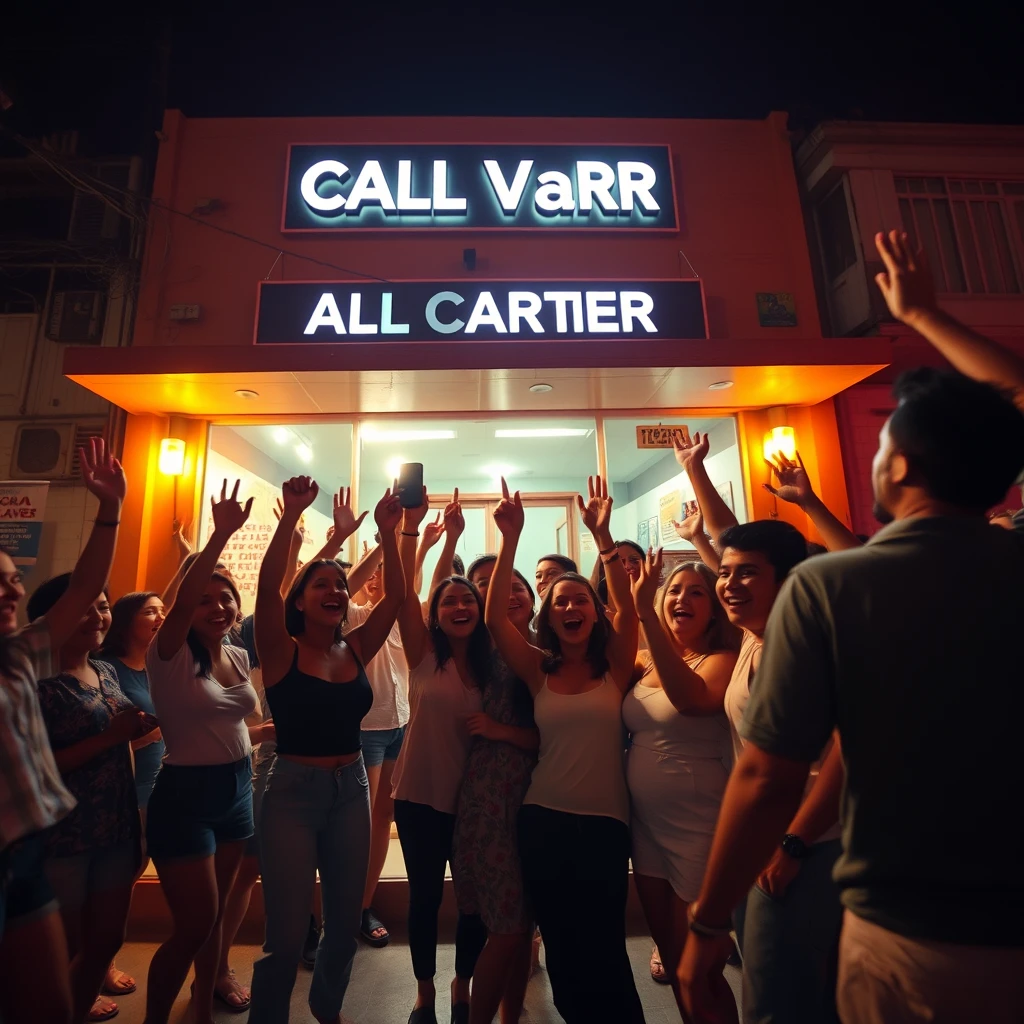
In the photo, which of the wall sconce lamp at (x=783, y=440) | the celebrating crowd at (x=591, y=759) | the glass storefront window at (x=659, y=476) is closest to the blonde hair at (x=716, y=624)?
the celebrating crowd at (x=591, y=759)

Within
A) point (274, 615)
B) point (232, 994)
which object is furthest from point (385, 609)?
point (232, 994)

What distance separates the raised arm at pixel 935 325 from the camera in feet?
4.50

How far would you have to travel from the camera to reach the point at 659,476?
652cm

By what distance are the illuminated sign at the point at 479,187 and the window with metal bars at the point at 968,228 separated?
2.55m

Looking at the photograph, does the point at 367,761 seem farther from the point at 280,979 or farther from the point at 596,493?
the point at 596,493

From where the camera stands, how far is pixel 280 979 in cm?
217

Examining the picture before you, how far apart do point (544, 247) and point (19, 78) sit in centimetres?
699

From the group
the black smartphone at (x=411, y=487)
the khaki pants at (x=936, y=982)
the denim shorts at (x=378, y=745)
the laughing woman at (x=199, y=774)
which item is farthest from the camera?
the denim shorts at (x=378, y=745)

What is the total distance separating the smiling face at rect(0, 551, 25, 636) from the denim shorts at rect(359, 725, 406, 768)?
2223 mm

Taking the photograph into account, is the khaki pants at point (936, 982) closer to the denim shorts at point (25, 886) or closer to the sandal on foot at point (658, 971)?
the denim shorts at point (25, 886)

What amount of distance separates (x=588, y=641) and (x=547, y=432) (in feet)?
13.6

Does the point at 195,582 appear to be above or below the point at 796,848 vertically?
above

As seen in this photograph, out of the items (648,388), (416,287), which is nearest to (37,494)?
(416,287)

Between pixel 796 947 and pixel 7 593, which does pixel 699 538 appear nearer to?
pixel 796 947
